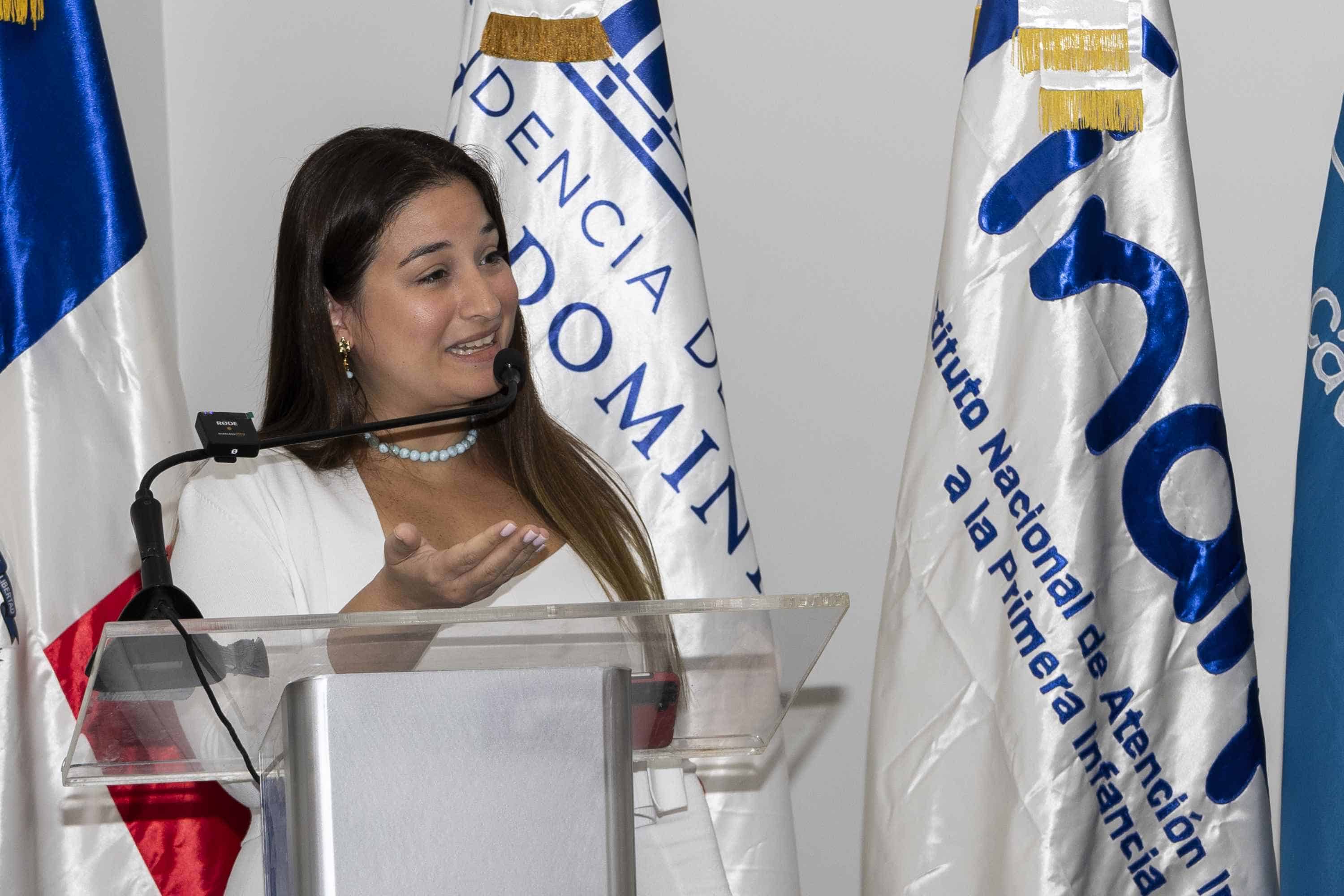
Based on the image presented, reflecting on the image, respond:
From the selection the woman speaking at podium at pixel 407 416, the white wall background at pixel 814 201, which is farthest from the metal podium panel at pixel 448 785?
the white wall background at pixel 814 201

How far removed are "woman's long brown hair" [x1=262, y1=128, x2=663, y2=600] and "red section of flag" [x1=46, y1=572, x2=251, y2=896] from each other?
39 centimetres

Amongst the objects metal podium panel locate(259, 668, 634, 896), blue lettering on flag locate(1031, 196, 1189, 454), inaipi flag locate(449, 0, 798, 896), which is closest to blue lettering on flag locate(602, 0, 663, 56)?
inaipi flag locate(449, 0, 798, 896)

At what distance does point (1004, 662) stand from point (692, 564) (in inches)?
18.4

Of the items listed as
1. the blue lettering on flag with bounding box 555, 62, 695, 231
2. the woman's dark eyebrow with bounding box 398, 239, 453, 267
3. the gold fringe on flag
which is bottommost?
the woman's dark eyebrow with bounding box 398, 239, 453, 267

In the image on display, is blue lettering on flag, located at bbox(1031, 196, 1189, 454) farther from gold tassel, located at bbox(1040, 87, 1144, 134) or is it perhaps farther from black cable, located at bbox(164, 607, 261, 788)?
black cable, located at bbox(164, 607, 261, 788)

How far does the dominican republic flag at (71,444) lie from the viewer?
1941mm

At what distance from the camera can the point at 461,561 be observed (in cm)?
104

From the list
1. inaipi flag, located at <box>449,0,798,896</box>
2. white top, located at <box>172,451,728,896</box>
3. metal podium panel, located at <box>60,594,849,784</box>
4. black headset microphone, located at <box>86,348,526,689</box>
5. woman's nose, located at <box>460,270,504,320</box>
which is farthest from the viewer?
inaipi flag, located at <box>449,0,798,896</box>

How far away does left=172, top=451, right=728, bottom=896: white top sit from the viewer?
5.16 feet

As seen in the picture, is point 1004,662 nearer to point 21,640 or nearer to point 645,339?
point 645,339

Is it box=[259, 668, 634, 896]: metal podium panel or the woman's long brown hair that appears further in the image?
the woman's long brown hair

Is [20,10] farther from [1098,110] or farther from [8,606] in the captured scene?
[1098,110]

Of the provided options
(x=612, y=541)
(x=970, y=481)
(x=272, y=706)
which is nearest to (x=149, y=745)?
(x=272, y=706)

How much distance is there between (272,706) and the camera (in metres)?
1.04
